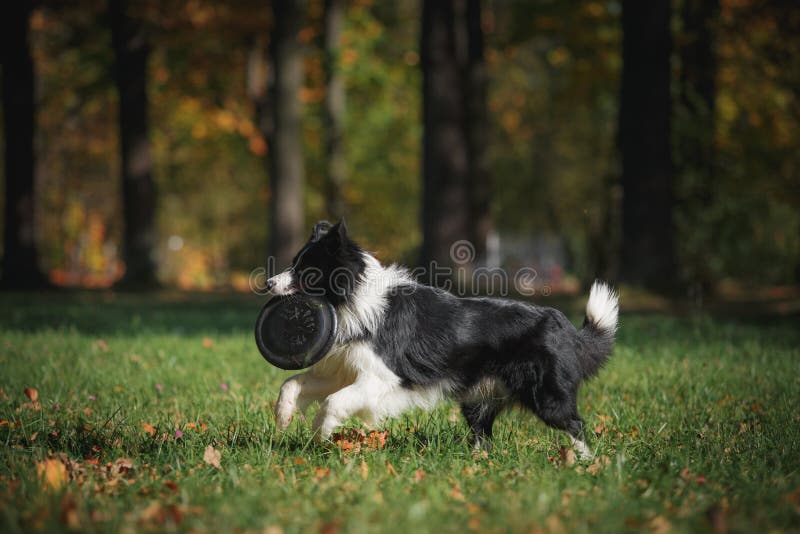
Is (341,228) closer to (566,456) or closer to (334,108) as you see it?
(566,456)

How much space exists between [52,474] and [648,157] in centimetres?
1089

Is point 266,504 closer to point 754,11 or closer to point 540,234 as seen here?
point 754,11

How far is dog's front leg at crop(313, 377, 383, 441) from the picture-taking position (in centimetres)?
471

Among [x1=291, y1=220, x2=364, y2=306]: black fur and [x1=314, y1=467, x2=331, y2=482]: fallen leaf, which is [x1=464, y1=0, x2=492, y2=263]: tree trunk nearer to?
[x1=291, y1=220, x2=364, y2=306]: black fur

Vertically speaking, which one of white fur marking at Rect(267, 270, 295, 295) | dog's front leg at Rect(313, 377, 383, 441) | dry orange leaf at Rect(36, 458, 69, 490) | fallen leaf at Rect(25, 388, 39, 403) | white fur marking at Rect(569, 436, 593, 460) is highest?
white fur marking at Rect(267, 270, 295, 295)

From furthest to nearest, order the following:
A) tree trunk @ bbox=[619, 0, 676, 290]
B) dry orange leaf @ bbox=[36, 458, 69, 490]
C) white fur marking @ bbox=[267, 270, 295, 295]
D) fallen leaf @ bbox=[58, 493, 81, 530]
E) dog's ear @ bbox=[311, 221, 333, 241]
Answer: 1. tree trunk @ bbox=[619, 0, 676, 290]
2. dog's ear @ bbox=[311, 221, 333, 241]
3. white fur marking @ bbox=[267, 270, 295, 295]
4. dry orange leaf @ bbox=[36, 458, 69, 490]
5. fallen leaf @ bbox=[58, 493, 81, 530]

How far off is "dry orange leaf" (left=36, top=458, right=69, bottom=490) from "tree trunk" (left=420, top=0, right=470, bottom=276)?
30.2 ft

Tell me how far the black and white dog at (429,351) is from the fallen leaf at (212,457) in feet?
2.03

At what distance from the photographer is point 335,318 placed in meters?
4.87

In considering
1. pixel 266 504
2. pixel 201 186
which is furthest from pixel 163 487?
pixel 201 186

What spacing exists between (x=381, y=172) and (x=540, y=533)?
2802 cm

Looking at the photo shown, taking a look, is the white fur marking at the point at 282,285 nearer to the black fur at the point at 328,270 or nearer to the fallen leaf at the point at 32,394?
the black fur at the point at 328,270

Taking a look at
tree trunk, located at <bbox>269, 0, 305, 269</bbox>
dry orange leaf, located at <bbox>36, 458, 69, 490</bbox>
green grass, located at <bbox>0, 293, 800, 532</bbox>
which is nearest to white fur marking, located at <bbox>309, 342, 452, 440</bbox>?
green grass, located at <bbox>0, 293, 800, 532</bbox>

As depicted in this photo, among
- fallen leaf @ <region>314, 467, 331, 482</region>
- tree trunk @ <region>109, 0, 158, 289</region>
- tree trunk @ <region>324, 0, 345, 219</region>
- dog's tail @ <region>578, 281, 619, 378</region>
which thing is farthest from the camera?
tree trunk @ <region>324, 0, 345, 219</region>
